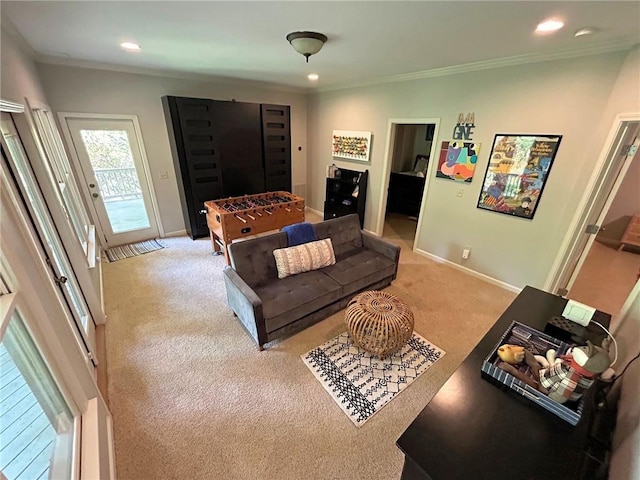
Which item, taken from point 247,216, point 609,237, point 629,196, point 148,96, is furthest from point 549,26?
point 148,96

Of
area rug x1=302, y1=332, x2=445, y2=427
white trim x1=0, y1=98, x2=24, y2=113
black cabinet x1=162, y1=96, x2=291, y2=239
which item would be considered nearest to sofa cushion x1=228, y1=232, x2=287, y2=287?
area rug x1=302, y1=332, x2=445, y2=427

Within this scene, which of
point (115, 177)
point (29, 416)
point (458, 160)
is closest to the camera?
point (29, 416)

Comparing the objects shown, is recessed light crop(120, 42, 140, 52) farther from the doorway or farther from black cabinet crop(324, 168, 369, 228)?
the doorway

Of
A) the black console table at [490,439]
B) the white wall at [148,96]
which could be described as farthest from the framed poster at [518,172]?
the white wall at [148,96]

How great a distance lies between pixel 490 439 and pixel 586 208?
273 cm

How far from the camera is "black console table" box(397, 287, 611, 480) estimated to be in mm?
892

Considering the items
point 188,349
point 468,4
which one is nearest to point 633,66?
point 468,4

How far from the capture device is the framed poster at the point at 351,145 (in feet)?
14.8

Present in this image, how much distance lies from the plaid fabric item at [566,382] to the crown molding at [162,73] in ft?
16.7

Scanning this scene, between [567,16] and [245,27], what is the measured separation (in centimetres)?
229

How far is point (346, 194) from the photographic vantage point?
5.05 meters

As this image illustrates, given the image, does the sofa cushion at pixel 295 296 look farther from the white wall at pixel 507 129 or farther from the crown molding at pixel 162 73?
the crown molding at pixel 162 73

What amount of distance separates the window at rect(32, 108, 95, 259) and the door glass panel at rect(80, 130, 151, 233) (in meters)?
0.34

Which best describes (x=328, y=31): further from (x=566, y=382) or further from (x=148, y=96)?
(x=148, y=96)
